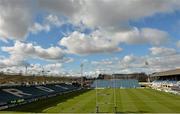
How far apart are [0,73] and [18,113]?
50.5m

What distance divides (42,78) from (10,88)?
236 feet

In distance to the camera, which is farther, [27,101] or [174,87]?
[174,87]

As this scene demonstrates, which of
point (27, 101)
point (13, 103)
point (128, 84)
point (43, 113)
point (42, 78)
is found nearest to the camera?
point (43, 113)

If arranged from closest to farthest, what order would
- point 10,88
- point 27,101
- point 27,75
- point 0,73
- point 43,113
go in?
1. point 43,113
2. point 27,101
3. point 10,88
4. point 0,73
5. point 27,75

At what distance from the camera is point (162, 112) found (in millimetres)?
48250

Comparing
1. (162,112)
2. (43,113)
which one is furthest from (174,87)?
(43,113)

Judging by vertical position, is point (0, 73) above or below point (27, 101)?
above

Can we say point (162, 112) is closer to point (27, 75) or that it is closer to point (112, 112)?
point (112, 112)

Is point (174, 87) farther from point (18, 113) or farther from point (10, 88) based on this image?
point (18, 113)

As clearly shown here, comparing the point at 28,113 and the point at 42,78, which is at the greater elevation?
the point at 42,78

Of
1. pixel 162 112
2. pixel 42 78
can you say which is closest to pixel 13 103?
pixel 162 112

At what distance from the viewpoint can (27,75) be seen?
127062 mm

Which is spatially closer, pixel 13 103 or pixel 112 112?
pixel 112 112

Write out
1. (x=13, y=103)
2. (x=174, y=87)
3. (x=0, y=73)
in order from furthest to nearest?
(x=174, y=87) → (x=0, y=73) → (x=13, y=103)
